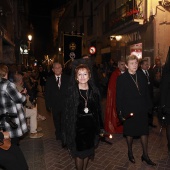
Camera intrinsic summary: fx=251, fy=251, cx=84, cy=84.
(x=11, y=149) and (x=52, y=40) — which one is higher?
(x=52, y=40)

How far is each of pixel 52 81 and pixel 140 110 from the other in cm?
243

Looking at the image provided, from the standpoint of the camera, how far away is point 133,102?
4562 mm

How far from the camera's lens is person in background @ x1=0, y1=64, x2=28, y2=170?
127 inches

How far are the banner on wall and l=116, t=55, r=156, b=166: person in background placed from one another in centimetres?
806

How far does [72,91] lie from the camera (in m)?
3.68

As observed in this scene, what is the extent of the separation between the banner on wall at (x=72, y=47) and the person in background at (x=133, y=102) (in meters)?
8.06

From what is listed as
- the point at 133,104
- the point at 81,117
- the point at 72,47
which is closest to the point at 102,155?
the point at 133,104

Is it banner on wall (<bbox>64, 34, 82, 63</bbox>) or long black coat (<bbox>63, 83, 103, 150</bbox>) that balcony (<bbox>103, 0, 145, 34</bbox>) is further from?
long black coat (<bbox>63, 83, 103, 150</bbox>)

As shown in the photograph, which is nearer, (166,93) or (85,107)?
(85,107)

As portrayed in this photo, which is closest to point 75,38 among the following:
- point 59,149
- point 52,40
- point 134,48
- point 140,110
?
point 134,48

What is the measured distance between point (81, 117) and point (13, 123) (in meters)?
0.96

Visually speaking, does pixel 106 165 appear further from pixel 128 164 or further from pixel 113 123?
pixel 113 123

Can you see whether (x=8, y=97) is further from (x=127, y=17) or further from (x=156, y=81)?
(x=127, y=17)

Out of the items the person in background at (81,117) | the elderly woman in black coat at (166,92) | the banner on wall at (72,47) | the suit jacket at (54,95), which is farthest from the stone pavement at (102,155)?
the banner on wall at (72,47)
